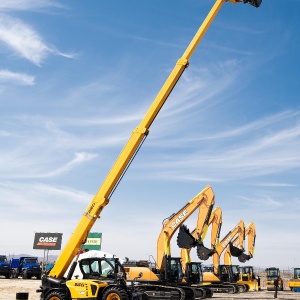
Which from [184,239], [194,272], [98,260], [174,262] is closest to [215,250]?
[194,272]

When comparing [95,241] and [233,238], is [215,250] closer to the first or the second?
[233,238]

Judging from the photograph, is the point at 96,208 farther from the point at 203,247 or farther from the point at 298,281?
the point at 298,281

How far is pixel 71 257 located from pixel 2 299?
848cm

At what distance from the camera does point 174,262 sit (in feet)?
88.0

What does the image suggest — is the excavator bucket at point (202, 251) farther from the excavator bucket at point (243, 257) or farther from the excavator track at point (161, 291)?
the excavator bucket at point (243, 257)

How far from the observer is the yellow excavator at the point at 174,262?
2528 cm

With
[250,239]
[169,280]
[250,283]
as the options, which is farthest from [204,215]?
[250,239]

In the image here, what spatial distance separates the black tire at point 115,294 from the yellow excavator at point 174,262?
7.82m

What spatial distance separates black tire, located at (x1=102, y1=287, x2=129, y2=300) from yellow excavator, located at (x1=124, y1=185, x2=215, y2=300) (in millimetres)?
7823

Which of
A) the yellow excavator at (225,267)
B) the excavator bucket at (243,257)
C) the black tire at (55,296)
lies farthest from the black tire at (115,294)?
the excavator bucket at (243,257)

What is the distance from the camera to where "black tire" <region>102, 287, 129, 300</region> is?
16656mm

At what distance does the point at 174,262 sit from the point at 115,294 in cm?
1049

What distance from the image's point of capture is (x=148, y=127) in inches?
750

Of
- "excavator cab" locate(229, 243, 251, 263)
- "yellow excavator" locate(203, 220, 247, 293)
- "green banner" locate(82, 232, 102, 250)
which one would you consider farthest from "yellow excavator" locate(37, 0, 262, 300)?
"green banner" locate(82, 232, 102, 250)
